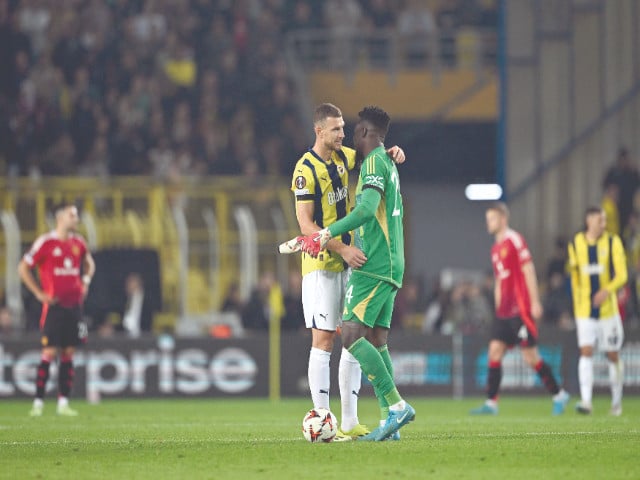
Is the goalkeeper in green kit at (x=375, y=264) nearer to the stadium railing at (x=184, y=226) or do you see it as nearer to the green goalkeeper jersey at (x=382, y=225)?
the green goalkeeper jersey at (x=382, y=225)

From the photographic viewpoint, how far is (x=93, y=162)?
2389 cm

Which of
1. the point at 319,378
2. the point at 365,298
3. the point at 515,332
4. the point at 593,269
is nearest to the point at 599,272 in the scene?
the point at 593,269

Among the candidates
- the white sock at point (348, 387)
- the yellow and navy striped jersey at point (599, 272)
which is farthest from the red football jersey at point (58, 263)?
the white sock at point (348, 387)

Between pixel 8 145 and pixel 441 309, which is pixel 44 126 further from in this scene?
pixel 441 309

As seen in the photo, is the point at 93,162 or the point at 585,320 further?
the point at 93,162

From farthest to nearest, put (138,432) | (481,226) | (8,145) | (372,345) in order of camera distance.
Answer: (481,226) < (8,145) < (138,432) < (372,345)

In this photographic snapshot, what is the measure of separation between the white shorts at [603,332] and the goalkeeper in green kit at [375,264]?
5574mm

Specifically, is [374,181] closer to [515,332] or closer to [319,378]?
[319,378]

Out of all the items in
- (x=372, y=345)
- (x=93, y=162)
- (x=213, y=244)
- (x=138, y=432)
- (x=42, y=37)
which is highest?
(x=42, y=37)

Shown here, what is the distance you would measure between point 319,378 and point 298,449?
0.83 m

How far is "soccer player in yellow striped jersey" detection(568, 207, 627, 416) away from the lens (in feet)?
48.8

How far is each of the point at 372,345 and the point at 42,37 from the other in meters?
18.0

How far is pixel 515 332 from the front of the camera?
1527cm

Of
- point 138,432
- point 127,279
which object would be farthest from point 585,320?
point 127,279
